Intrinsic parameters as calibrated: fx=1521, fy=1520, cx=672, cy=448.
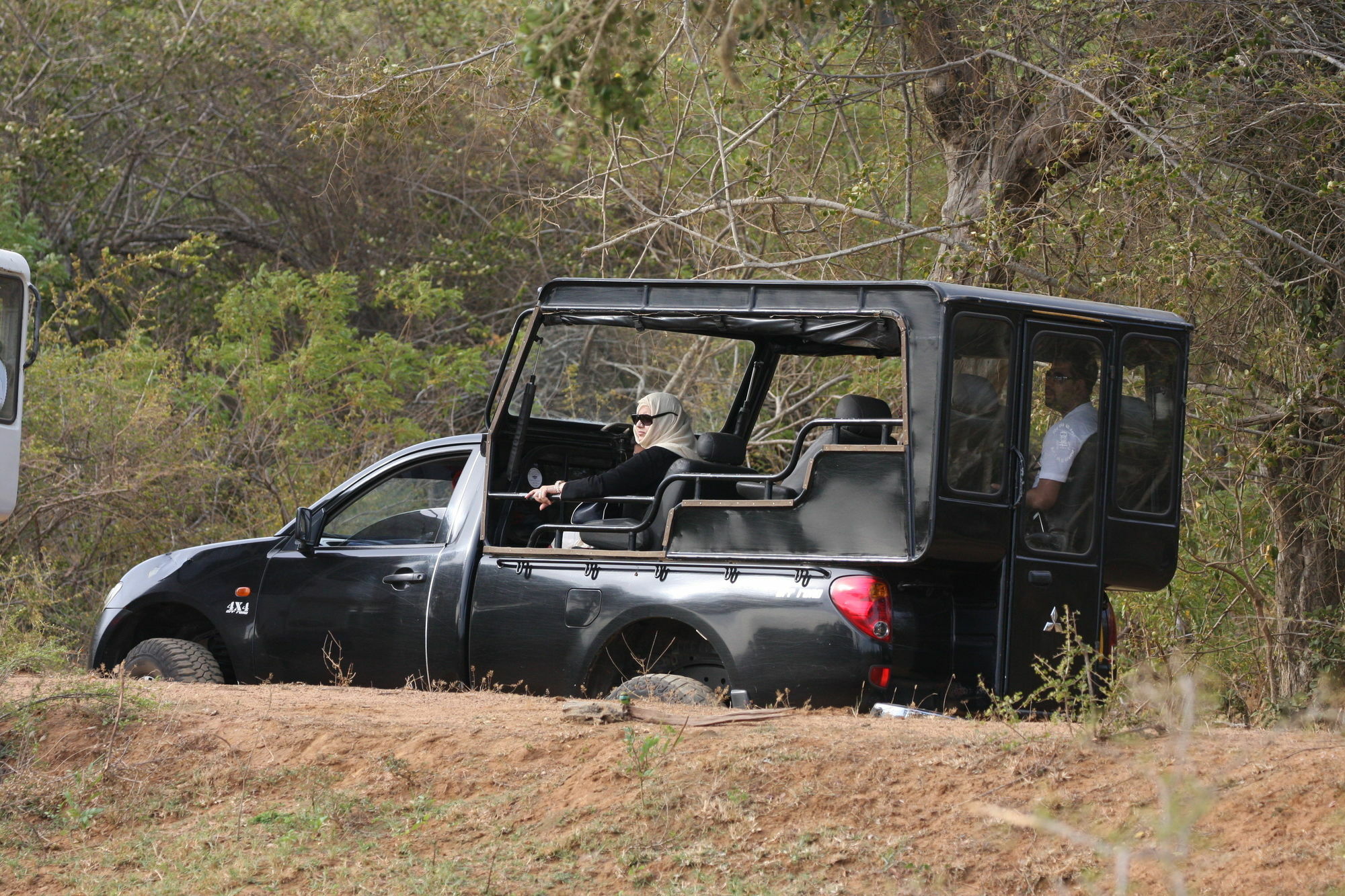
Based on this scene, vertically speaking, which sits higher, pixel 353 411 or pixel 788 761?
pixel 353 411

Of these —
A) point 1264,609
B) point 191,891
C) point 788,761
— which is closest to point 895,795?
point 788,761

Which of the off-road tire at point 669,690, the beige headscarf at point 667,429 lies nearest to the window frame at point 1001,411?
the off-road tire at point 669,690

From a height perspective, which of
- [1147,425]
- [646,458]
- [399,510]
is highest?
[1147,425]

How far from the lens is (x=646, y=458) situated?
7844 mm

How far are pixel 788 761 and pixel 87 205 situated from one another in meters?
17.0

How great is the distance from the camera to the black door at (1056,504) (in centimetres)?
650

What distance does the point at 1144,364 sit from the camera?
6.94m

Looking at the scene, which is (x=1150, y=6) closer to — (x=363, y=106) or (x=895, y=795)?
(x=363, y=106)

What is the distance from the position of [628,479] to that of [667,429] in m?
0.43

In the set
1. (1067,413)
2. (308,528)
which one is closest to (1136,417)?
(1067,413)

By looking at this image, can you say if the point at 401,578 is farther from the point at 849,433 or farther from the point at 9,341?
the point at 9,341

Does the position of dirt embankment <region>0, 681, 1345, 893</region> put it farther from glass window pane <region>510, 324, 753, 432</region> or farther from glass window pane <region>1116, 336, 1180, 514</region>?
glass window pane <region>510, 324, 753, 432</region>

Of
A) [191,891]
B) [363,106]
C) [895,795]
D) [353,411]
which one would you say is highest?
[363,106]

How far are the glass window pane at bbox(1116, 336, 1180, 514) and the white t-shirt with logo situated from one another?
0.17m
